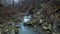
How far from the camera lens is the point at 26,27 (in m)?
3.03

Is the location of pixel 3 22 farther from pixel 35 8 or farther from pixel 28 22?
pixel 35 8

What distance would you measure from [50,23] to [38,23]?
0.29m

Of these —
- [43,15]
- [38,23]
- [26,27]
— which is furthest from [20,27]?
[43,15]

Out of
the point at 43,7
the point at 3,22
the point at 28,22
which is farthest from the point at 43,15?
the point at 3,22

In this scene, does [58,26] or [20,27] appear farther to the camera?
[20,27]

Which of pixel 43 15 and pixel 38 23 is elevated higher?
pixel 43 15

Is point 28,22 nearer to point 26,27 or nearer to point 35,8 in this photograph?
point 26,27

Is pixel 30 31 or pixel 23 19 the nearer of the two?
pixel 30 31

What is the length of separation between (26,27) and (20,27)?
0.51 ft

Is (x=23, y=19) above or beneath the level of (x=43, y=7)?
beneath

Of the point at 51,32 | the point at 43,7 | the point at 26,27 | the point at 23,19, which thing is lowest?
the point at 51,32

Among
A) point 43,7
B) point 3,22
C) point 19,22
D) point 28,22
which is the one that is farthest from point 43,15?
point 3,22

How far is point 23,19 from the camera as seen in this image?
312 cm

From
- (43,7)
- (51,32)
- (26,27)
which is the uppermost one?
(43,7)
